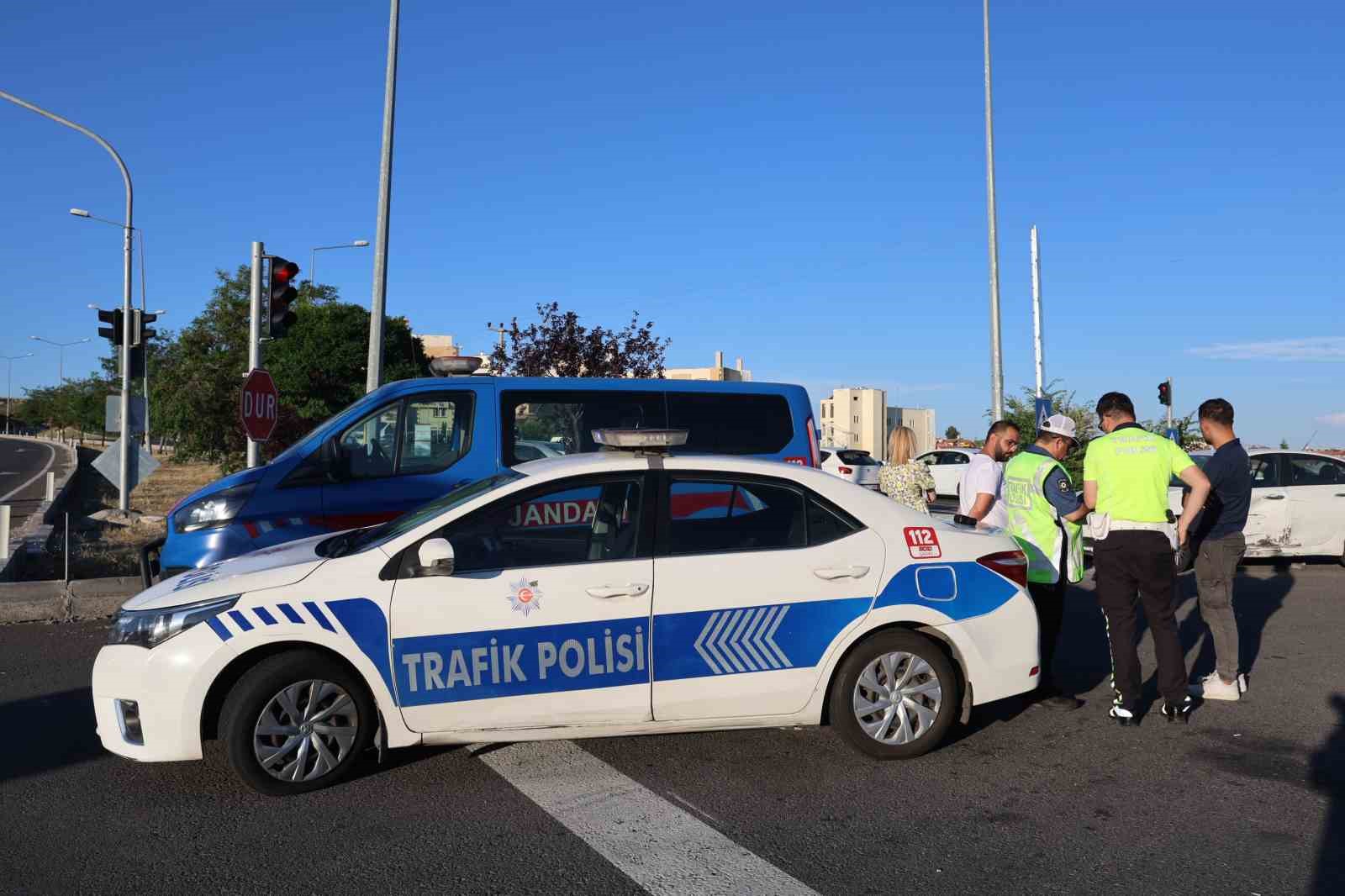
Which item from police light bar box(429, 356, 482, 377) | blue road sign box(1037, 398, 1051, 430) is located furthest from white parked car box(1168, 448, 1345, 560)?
police light bar box(429, 356, 482, 377)

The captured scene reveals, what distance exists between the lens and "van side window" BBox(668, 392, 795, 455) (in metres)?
9.21

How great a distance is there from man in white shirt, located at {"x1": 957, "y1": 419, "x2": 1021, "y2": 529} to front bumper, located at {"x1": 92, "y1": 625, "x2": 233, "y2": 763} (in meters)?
4.55

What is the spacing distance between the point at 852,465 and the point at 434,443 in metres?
15.9

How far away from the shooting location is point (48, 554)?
12641mm

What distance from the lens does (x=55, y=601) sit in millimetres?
9344

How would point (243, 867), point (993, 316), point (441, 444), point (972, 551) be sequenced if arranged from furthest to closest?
point (993, 316)
point (441, 444)
point (972, 551)
point (243, 867)

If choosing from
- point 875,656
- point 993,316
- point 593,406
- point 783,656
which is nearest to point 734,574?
point 783,656

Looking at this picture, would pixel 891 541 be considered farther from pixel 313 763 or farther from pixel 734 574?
pixel 313 763

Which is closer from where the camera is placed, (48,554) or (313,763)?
(313,763)

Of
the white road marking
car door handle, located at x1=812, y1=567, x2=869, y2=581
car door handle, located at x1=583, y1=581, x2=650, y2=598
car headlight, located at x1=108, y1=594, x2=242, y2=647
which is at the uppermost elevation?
car door handle, located at x1=812, y1=567, x2=869, y2=581

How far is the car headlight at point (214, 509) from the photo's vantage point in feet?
26.5

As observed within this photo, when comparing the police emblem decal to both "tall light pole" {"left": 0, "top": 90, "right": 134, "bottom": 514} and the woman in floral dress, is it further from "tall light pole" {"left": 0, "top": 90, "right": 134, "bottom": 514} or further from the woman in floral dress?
"tall light pole" {"left": 0, "top": 90, "right": 134, "bottom": 514}

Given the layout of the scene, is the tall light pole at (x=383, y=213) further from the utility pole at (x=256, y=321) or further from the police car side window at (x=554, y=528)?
the police car side window at (x=554, y=528)

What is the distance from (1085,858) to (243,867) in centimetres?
318
